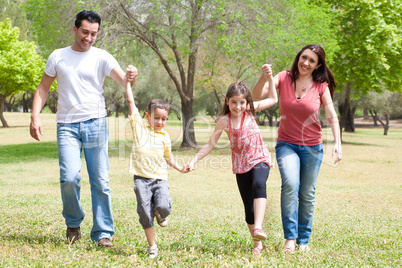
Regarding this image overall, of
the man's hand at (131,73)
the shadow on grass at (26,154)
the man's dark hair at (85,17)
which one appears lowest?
the shadow on grass at (26,154)

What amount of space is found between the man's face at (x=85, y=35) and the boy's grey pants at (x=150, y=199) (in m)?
1.54

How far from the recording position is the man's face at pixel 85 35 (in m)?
4.62

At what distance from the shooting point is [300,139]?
4750mm

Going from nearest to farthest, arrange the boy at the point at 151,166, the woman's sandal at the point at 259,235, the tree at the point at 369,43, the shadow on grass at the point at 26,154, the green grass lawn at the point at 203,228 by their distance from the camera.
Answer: the woman's sandal at the point at 259,235 < the green grass lawn at the point at 203,228 < the boy at the point at 151,166 < the shadow on grass at the point at 26,154 < the tree at the point at 369,43

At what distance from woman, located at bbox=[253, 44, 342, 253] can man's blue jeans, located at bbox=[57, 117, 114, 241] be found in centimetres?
183

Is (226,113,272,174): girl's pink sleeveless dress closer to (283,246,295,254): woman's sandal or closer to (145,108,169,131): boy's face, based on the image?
(145,108,169,131): boy's face

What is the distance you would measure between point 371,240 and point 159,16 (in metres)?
15.7

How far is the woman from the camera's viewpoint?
4.66 m

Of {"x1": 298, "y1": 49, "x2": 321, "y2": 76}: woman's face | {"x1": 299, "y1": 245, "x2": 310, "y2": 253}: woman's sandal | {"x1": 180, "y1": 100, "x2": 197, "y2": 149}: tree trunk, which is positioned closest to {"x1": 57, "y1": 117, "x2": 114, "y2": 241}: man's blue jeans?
{"x1": 299, "y1": 245, "x2": 310, "y2": 253}: woman's sandal

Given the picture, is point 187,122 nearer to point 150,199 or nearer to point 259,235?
point 150,199

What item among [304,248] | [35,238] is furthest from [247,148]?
[35,238]

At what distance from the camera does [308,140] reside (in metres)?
4.76

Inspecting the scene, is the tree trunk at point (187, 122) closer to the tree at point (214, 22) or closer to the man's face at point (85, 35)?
the tree at point (214, 22)

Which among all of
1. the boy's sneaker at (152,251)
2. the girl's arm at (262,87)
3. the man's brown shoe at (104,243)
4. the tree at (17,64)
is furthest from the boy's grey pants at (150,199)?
the tree at (17,64)
